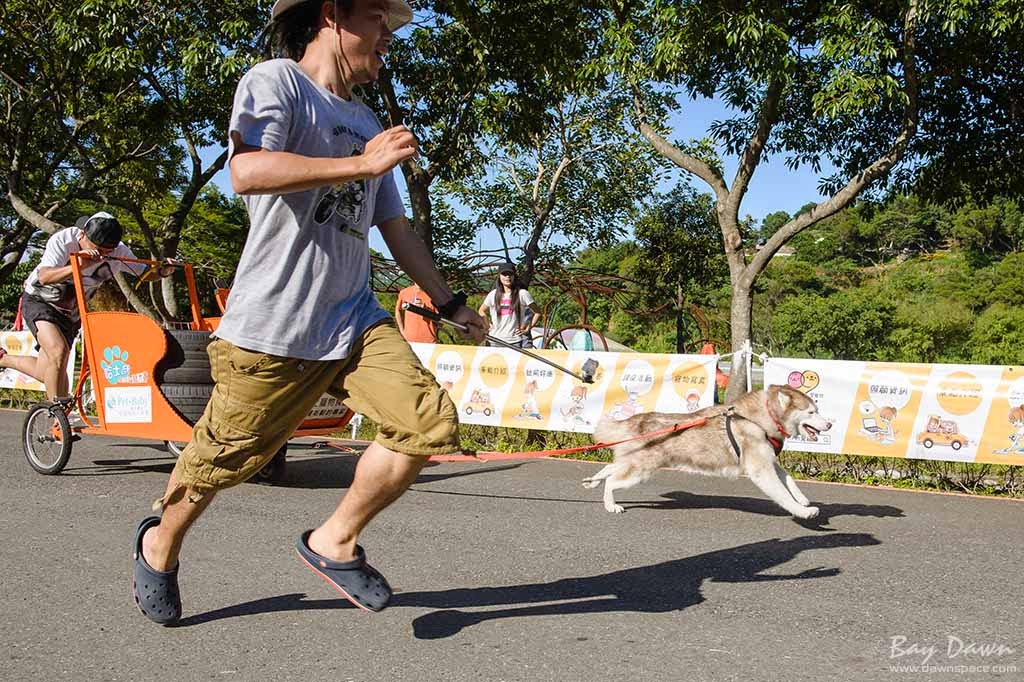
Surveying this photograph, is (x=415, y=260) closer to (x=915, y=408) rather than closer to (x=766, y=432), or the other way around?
(x=766, y=432)

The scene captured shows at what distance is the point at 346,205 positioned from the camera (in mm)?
3133

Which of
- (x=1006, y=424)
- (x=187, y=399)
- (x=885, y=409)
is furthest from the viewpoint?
(x=885, y=409)

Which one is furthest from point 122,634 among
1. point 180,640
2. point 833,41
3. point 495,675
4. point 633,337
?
point 633,337

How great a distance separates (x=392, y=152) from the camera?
108 inches

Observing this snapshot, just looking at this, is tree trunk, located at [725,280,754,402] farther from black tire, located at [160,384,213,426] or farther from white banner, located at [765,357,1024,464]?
black tire, located at [160,384,213,426]

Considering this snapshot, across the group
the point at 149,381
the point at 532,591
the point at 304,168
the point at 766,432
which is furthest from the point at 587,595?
the point at 149,381

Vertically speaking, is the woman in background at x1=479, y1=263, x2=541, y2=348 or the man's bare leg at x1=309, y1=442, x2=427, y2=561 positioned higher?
the woman in background at x1=479, y1=263, x2=541, y2=348

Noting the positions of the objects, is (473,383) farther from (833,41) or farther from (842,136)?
(842,136)

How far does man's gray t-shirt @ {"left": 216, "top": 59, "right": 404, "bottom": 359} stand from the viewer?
297 centimetres

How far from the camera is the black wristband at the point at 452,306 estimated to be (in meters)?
3.43

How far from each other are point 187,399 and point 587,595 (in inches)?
152

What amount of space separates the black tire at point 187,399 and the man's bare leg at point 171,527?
337 centimetres

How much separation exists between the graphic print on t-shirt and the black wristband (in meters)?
0.42

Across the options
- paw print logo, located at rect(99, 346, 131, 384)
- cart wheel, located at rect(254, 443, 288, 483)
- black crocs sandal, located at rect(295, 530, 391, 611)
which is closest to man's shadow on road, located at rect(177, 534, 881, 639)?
black crocs sandal, located at rect(295, 530, 391, 611)
